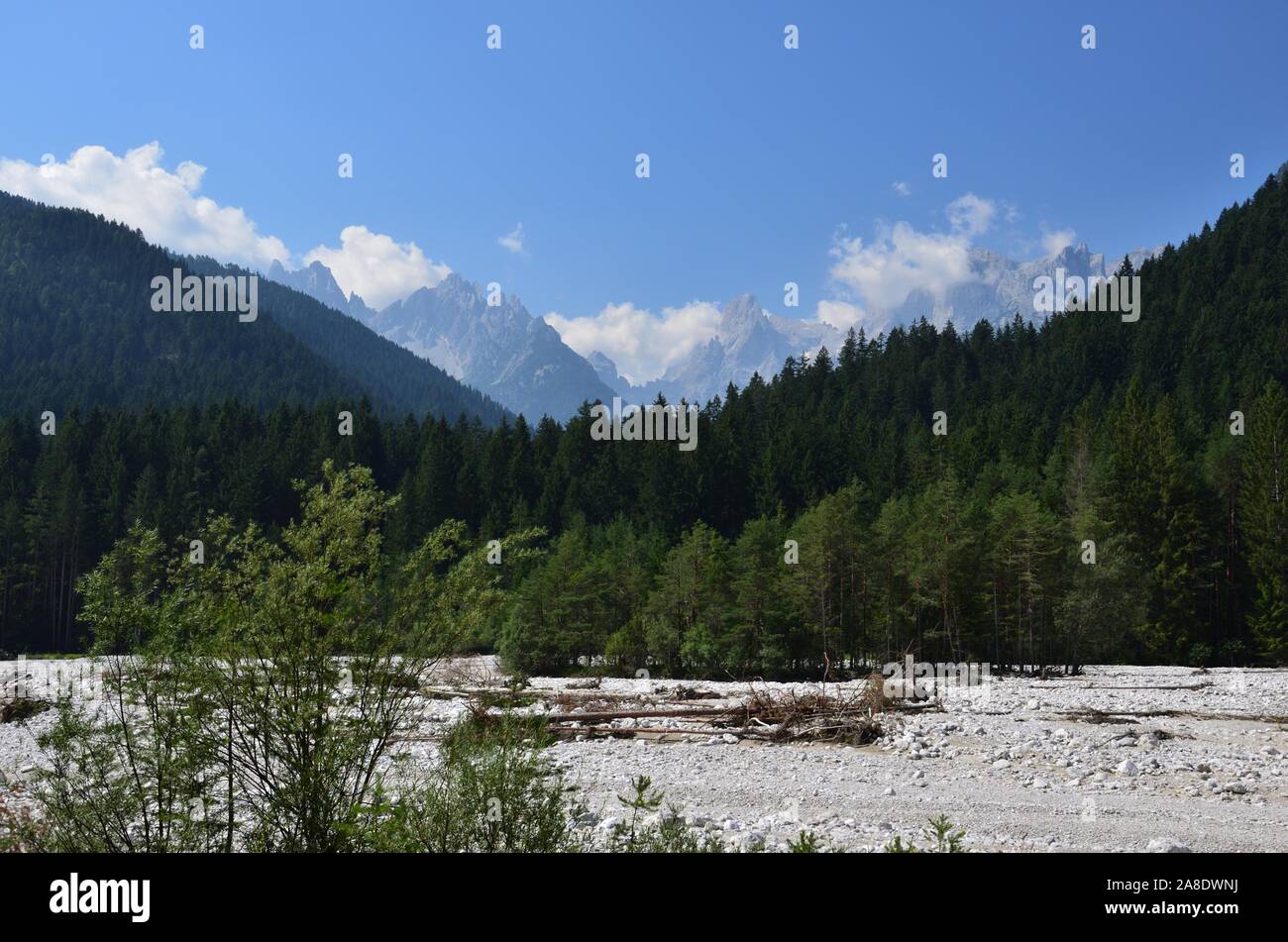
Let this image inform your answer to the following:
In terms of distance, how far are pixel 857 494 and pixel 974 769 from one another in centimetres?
4230

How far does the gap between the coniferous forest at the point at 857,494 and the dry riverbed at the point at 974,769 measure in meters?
8.36

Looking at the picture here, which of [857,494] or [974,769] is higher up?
[857,494]

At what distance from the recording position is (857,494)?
197 feet

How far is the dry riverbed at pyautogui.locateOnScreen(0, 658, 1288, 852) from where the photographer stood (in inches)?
534

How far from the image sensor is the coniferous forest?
146ft

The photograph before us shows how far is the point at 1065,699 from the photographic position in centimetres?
3092

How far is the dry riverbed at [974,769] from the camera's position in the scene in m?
13.6

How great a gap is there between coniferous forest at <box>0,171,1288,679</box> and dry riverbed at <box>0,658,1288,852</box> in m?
8.36

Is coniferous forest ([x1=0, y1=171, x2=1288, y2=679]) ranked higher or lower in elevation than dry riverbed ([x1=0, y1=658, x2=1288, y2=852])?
higher

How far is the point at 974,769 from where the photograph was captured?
1888 centimetres

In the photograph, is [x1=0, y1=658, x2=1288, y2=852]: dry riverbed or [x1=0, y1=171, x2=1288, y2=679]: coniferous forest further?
[x1=0, y1=171, x2=1288, y2=679]: coniferous forest

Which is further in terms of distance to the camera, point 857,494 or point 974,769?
point 857,494
